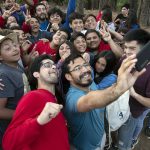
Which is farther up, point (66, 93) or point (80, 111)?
point (80, 111)

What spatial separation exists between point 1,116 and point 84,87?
923 mm

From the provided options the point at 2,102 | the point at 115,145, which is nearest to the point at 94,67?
the point at 115,145

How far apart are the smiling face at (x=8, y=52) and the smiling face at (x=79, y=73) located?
762 mm

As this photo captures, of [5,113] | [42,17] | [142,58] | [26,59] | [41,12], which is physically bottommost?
[5,113]

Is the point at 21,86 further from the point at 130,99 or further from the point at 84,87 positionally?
the point at 130,99

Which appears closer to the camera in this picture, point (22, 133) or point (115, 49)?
point (22, 133)

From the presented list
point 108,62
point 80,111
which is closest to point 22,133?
point 80,111

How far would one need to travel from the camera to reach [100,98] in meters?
2.22

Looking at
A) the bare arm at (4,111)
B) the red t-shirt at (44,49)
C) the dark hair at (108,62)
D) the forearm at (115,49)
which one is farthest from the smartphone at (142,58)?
the red t-shirt at (44,49)

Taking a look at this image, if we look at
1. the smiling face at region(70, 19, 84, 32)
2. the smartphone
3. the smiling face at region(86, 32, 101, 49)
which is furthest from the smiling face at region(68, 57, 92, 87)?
the smiling face at region(70, 19, 84, 32)

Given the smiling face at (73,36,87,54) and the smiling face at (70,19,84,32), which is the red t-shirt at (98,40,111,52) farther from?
the smiling face at (70,19,84,32)

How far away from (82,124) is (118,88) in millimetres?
1031

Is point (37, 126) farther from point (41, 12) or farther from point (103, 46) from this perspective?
point (41, 12)

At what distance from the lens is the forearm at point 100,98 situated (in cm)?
211
